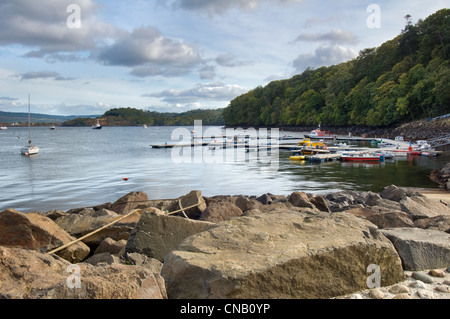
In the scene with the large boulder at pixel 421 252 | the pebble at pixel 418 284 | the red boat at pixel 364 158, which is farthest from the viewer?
the red boat at pixel 364 158

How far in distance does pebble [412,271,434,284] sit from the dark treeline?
252 feet

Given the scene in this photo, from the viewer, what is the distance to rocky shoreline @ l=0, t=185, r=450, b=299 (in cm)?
391

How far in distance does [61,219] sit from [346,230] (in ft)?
24.2

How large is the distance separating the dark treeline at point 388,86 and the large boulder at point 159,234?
77.5 m

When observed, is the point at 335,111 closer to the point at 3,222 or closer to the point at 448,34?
the point at 448,34

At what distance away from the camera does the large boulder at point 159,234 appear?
6.16 m

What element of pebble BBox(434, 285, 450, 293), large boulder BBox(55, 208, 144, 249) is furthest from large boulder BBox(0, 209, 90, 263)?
pebble BBox(434, 285, 450, 293)

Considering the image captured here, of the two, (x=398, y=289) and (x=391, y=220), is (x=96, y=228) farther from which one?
(x=391, y=220)

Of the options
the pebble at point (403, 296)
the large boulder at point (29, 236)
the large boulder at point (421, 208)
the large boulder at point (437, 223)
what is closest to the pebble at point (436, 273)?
the pebble at point (403, 296)

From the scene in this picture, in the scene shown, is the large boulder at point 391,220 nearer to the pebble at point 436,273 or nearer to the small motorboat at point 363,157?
the pebble at point 436,273

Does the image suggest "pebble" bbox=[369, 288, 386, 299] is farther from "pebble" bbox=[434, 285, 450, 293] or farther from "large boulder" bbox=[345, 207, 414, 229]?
"large boulder" bbox=[345, 207, 414, 229]

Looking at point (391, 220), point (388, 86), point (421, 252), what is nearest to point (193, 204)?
point (391, 220)

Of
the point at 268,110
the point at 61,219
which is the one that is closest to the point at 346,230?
the point at 61,219

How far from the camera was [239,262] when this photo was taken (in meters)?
4.25
